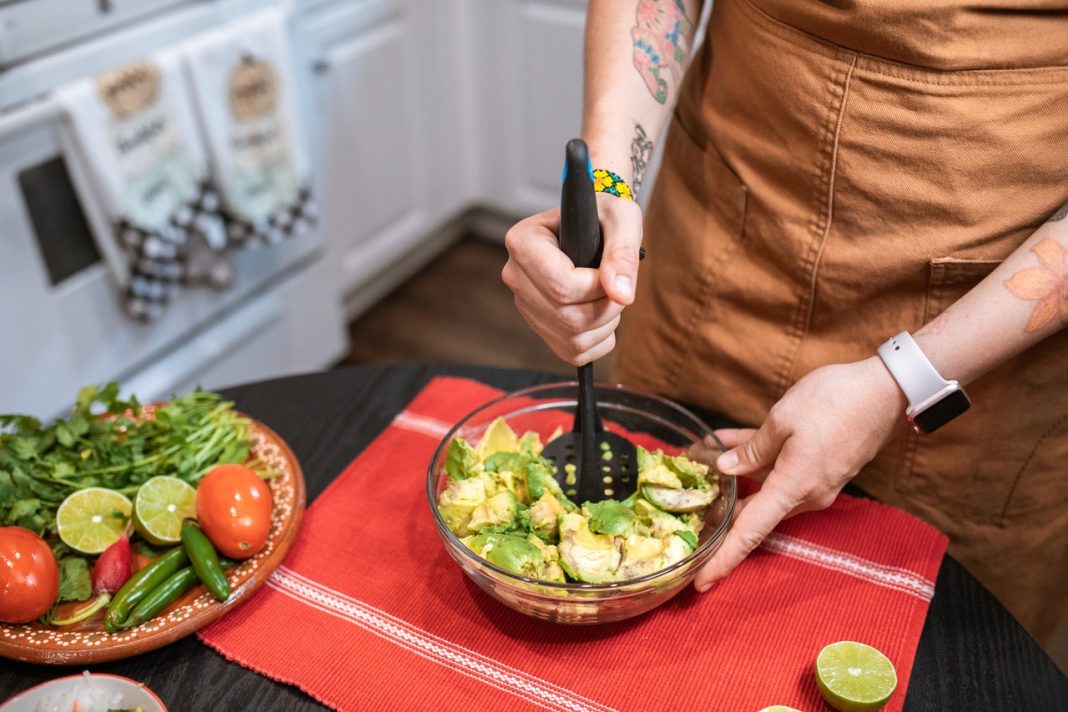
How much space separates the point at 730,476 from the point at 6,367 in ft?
4.86

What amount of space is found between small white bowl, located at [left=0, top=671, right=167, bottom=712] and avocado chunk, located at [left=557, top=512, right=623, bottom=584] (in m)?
0.37

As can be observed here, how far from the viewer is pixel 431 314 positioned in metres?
3.01

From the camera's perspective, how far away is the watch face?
90 cm

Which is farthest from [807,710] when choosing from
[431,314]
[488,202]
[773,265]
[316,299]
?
[488,202]

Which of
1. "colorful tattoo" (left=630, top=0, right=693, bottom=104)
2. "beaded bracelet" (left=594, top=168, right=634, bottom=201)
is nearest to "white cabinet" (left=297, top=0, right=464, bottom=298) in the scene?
"colorful tattoo" (left=630, top=0, right=693, bottom=104)

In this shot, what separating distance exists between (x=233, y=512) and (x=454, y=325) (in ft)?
6.68

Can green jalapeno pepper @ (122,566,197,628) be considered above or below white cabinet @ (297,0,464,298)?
above

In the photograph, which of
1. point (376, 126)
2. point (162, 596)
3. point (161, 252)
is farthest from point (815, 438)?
point (376, 126)

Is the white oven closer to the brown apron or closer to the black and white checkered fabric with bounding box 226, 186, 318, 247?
the black and white checkered fabric with bounding box 226, 186, 318, 247

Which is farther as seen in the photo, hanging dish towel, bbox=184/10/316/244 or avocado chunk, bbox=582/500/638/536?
hanging dish towel, bbox=184/10/316/244

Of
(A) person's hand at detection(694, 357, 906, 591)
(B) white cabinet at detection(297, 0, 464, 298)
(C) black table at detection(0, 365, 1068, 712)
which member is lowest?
(B) white cabinet at detection(297, 0, 464, 298)

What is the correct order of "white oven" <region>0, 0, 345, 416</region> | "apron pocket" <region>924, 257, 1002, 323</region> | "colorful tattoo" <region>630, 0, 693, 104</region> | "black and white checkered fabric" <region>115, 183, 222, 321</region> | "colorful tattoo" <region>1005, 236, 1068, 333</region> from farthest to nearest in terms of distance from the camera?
1. "black and white checkered fabric" <region>115, 183, 222, 321</region>
2. "white oven" <region>0, 0, 345, 416</region>
3. "colorful tattoo" <region>630, 0, 693, 104</region>
4. "apron pocket" <region>924, 257, 1002, 323</region>
5. "colorful tattoo" <region>1005, 236, 1068, 333</region>

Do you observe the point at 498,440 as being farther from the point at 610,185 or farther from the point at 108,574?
the point at 108,574

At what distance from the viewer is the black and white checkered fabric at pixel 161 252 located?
6.27ft
